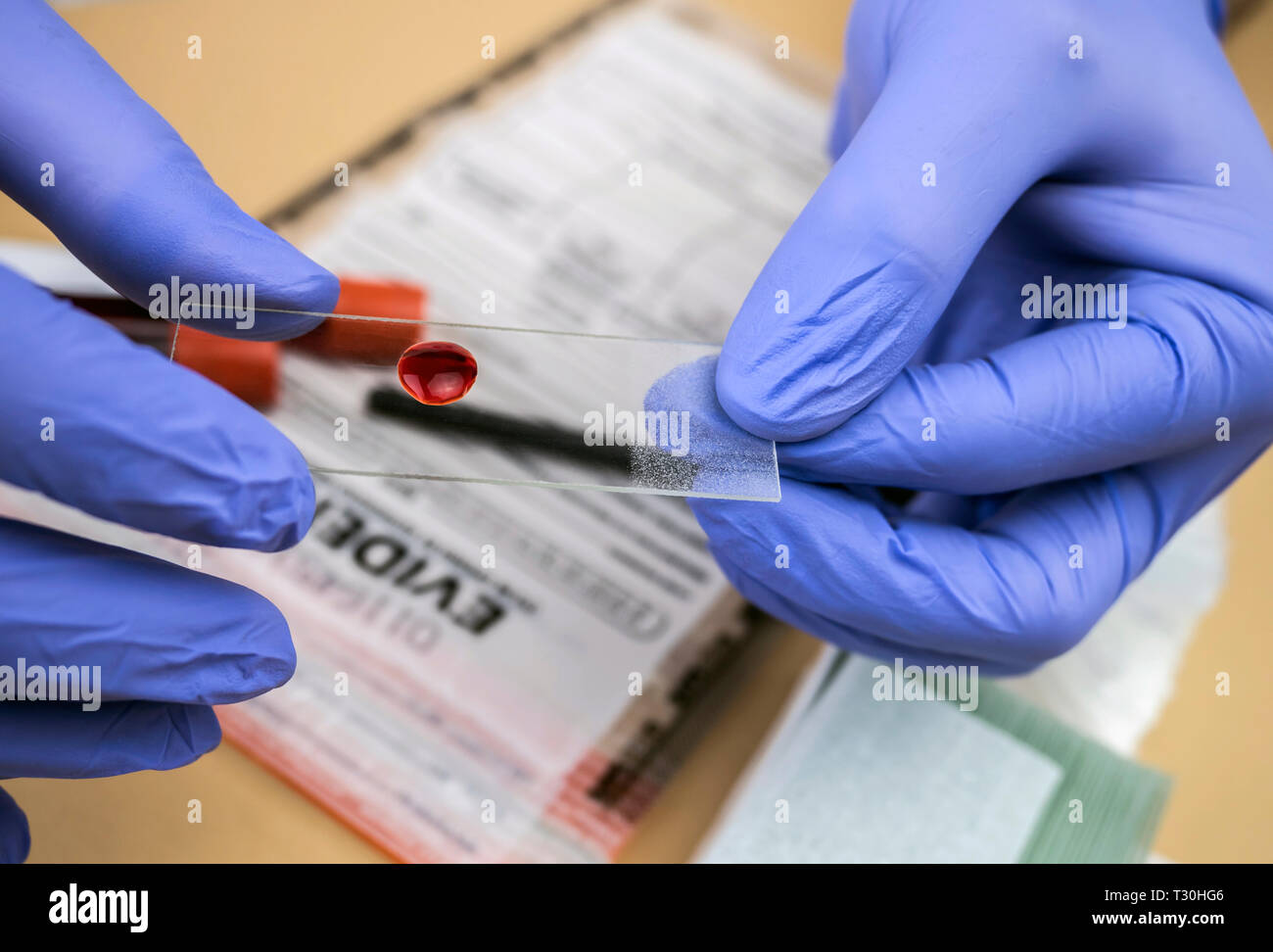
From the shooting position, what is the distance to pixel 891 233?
2.25 ft

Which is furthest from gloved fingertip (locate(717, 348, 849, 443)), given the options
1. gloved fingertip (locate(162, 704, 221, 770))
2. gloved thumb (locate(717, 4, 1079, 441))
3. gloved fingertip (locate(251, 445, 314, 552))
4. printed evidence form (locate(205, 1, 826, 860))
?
gloved fingertip (locate(162, 704, 221, 770))

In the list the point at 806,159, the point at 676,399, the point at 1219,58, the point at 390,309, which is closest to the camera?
the point at 676,399

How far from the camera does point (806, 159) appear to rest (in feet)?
4.33

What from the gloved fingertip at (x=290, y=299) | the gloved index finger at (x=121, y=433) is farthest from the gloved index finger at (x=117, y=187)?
the gloved index finger at (x=121, y=433)

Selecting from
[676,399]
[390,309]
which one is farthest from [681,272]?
[676,399]

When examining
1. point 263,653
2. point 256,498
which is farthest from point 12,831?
point 256,498

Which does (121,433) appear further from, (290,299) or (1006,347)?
(1006,347)

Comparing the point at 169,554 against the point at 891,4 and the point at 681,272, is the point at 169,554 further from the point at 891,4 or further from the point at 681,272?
the point at 891,4

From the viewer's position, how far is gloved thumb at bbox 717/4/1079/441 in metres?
0.69

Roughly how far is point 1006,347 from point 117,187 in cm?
72

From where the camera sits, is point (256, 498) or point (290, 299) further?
point (290, 299)

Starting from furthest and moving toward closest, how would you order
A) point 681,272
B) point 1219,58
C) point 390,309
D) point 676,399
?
1. point 681,272
2. point 390,309
3. point 1219,58
4. point 676,399

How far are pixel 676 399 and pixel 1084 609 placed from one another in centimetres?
40

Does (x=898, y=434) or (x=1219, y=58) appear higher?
(x=1219, y=58)
